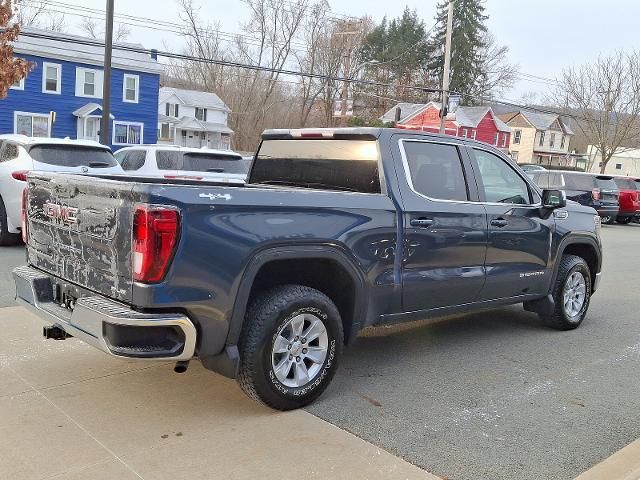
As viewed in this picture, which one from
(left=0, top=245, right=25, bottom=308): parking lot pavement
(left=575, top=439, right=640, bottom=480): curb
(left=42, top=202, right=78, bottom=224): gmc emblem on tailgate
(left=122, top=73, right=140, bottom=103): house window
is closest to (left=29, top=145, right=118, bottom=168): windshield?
(left=0, top=245, right=25, bottom=308): parking lot pavement

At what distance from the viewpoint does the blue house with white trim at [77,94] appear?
30.7 m

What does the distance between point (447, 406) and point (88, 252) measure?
2.53 meters

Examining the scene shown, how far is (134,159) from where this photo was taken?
42.6 ft

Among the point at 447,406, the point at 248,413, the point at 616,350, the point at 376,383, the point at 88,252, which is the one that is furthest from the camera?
the point at 616,350

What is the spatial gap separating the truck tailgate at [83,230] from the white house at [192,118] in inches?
2034

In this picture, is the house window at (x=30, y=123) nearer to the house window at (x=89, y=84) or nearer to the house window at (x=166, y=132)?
the house window at (x=89, y=84)

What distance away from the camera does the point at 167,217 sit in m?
3.44

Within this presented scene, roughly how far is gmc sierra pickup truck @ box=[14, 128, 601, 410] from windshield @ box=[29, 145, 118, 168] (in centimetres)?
484

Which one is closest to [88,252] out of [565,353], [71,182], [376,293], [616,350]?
[71,182]

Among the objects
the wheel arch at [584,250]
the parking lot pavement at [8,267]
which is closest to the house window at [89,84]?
the parking lot pavement at [8,267]

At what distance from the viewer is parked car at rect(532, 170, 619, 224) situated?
839 inches

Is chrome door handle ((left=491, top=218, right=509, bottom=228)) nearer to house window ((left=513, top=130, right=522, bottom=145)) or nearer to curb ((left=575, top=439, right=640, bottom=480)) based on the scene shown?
curb ((left=575, top=439, right=640, bottom=480))

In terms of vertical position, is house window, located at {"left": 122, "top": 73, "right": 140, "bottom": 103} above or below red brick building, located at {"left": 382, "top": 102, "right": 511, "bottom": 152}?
below

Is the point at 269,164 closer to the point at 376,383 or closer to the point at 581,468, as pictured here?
the point at 376,383
